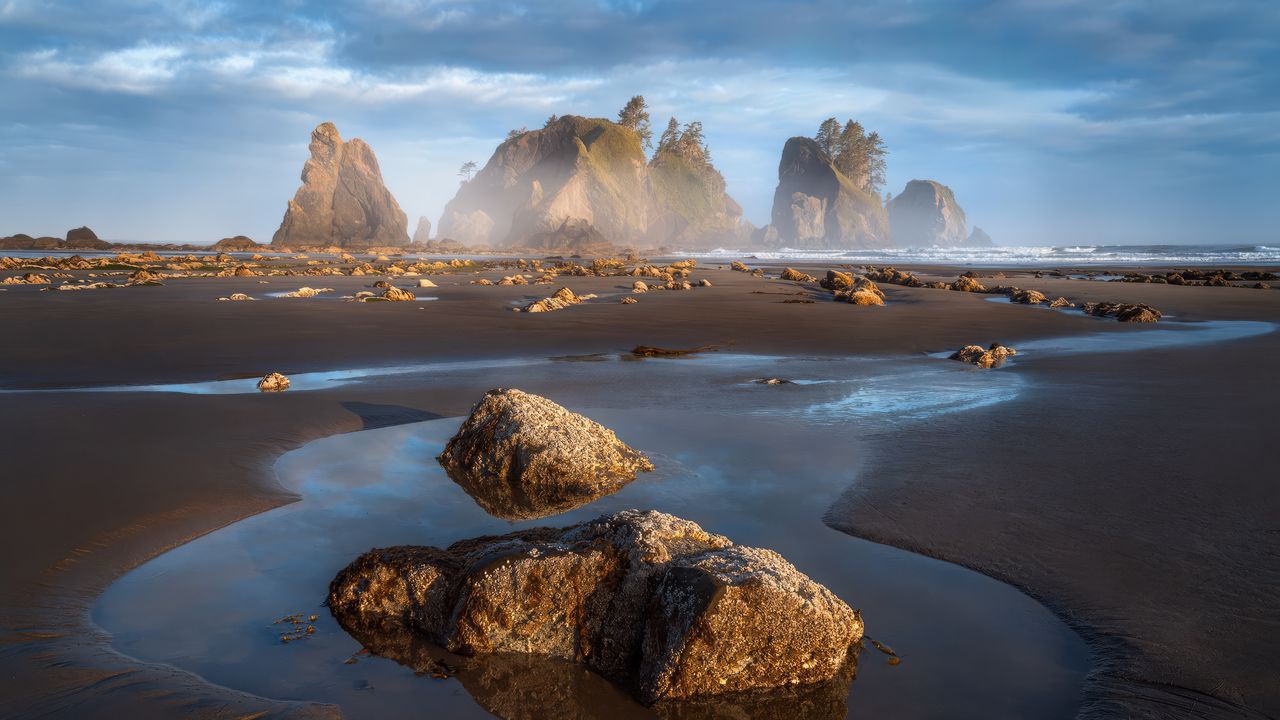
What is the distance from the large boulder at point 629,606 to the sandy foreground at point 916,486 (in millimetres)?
599

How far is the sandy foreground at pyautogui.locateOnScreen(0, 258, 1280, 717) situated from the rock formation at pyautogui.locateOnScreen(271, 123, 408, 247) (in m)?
87.3

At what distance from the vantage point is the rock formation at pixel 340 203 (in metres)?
92.9

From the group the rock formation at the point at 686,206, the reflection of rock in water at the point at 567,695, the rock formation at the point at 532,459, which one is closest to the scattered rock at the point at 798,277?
the rock formation at the point at 532,459

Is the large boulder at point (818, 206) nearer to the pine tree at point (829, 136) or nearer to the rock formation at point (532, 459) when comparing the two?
the pine tree at point (829, 136)

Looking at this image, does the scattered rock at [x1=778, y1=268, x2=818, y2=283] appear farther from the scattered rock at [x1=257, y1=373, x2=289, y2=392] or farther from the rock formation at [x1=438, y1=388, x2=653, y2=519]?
the rock formation at [x1=438, y1=388, x2=653, y2=519]

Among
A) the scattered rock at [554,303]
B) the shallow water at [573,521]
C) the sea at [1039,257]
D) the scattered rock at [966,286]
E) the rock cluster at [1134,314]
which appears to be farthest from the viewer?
the sea at [1039,257]

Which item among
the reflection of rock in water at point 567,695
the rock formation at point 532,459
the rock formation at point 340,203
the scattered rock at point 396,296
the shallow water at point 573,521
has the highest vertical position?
the rock formation at point 340,203

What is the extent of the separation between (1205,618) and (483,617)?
9.15ft

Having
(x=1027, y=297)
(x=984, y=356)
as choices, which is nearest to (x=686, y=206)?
(x=1027, y=297)

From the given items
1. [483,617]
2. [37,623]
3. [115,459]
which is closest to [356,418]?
[115,459]

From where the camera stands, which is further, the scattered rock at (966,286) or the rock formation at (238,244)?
the rock formation at (238,244)

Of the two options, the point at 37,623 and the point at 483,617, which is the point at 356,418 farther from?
the point at 483,617

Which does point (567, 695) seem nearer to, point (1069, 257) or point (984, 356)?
point (984, 356)

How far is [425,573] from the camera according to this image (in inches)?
116
